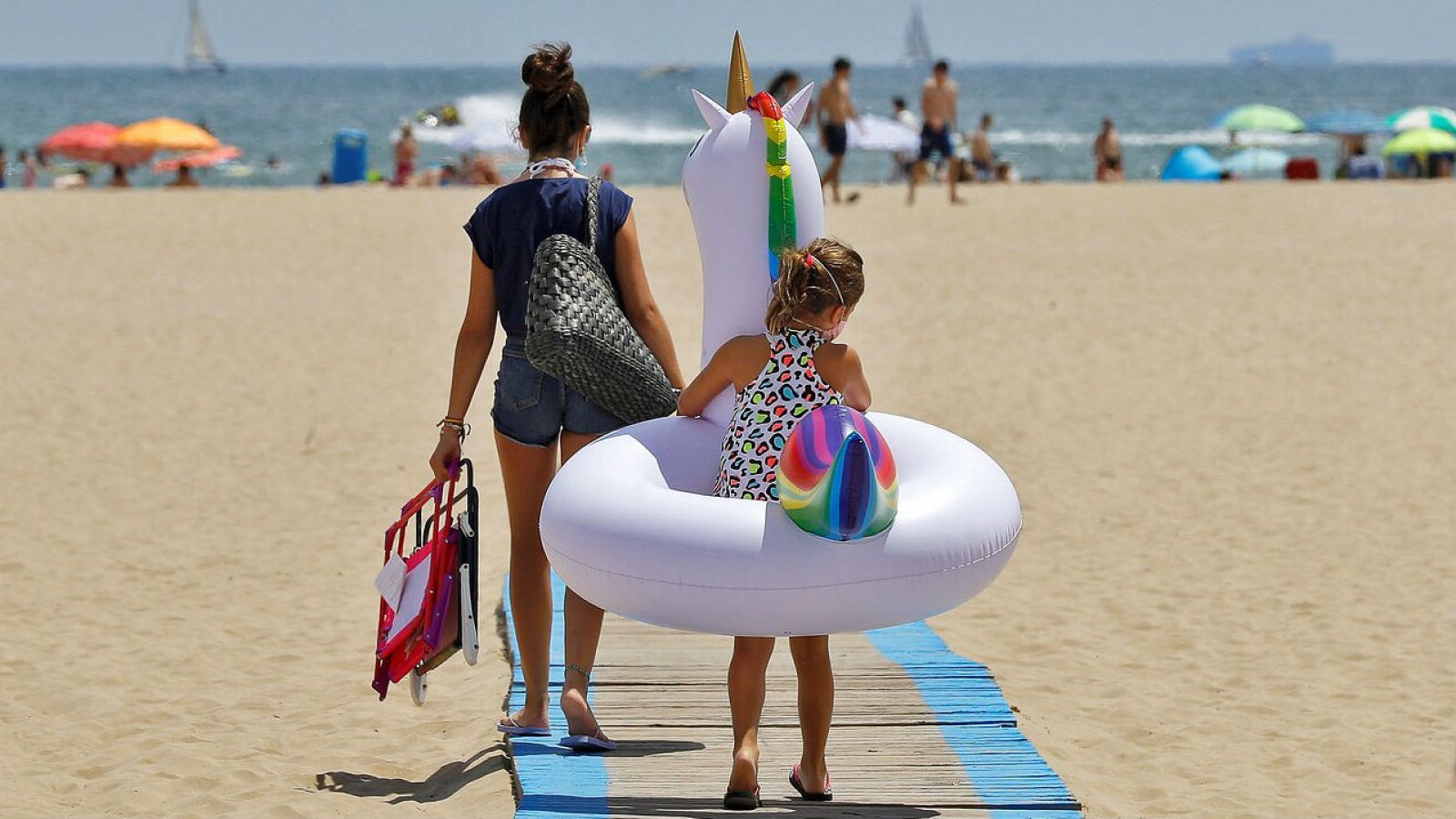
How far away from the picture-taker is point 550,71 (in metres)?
3.98

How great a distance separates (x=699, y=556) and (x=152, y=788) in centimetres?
212

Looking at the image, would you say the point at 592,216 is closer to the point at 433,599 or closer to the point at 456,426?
the point at 456,426

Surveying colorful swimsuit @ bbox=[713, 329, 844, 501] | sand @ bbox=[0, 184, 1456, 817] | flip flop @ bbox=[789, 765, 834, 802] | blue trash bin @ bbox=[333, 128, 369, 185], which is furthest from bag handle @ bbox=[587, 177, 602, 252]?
blue trash bin @ bbox=[333, 128, 369, 185]

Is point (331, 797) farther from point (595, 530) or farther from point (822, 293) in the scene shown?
point (822, 293)

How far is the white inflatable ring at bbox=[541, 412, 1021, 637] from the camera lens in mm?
3461

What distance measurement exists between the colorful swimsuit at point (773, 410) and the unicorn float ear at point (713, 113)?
0.65 metres

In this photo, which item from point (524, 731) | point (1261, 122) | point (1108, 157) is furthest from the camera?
point (1261, 122)

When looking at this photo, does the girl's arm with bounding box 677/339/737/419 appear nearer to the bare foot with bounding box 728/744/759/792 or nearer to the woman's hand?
the woman's hand

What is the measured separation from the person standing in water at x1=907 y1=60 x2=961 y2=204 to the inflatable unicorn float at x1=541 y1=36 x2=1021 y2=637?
628 inches

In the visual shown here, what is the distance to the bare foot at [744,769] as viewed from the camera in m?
3.88

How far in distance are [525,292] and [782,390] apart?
2.40ft

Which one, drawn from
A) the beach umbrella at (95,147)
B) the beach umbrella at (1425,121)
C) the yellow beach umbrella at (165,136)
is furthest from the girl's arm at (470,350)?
the beach umbrella at (1425,121)

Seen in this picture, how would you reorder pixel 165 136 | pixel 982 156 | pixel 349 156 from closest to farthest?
pixel 165 136 < pixel 349 156 < pixel 982 156

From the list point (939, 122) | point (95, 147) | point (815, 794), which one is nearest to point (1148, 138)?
point (95, 147)
